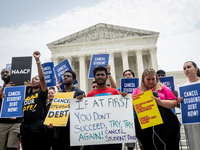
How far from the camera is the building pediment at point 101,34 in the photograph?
105 ft

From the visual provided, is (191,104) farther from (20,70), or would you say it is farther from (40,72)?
(20,70)

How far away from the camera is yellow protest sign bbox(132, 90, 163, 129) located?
3.09m

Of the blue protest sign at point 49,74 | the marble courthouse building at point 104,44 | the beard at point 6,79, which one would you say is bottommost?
the beard at point 6,79

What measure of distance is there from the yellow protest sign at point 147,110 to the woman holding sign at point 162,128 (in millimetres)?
118

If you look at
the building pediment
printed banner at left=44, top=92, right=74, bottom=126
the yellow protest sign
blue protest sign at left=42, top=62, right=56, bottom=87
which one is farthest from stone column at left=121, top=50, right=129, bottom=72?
the yellow protest sign

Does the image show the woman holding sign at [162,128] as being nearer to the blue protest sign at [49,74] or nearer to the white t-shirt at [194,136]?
the white t-shirt at [194,136]

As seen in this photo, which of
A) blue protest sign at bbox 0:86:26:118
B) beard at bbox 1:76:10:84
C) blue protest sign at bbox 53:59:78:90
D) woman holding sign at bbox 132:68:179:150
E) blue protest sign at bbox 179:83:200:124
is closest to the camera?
woman holding sign at bbox 132:68:179:150

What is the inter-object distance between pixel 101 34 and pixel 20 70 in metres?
28.9

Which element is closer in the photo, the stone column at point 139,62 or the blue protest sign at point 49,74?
the blue protest sign at point 49,74

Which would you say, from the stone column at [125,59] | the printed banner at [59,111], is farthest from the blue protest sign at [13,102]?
the stone column at [125,59]

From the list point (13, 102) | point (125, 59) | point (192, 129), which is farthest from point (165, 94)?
point (125, 59)

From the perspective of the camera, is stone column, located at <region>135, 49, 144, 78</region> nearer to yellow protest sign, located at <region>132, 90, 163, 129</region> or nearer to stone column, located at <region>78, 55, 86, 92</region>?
stone column, located at <region>78, 55, 86, 92</region>

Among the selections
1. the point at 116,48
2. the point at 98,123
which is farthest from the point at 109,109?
the point at 116,48

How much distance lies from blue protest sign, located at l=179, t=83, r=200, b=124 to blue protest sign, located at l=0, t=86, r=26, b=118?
4.20 metres
